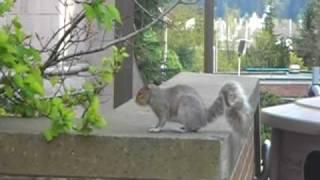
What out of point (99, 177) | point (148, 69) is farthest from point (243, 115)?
point (148, 69)

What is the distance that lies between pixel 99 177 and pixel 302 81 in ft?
42.5

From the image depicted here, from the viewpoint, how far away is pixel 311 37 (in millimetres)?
16797

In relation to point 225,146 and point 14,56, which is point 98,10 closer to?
point 14,56

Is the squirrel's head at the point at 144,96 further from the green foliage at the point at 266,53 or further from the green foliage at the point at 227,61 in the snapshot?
the green foliage at the point at 266,53

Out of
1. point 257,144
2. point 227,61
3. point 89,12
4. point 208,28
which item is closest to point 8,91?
point 89,12

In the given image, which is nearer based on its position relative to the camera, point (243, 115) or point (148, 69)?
point (243, 115)

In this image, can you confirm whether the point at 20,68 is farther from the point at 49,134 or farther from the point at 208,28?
the point at 208,28

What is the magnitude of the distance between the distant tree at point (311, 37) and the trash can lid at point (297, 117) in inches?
512

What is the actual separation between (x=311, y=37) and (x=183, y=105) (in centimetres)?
1455

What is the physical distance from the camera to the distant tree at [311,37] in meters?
16.5

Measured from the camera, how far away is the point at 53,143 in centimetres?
263

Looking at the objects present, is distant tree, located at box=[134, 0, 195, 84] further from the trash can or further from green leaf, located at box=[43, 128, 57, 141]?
green leaf, located at box=[43, 128, 57, 141]

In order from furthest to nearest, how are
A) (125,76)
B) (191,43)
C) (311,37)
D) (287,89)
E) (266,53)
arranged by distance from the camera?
1. (311,37)
2. (266,53)
3. (287,89)
4. (191,43)
5. (125,76)

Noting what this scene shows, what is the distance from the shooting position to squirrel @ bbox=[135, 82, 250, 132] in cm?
267
